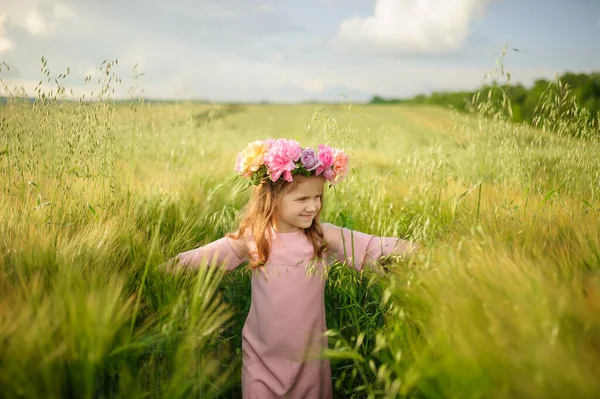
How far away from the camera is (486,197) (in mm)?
2592

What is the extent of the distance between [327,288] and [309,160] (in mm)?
871

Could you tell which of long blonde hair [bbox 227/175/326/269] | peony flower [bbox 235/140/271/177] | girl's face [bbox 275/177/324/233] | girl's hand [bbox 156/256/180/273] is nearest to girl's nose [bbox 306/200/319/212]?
girl's face [bbox 275/177/324/233]

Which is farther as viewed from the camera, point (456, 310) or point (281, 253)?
point (281, 253)

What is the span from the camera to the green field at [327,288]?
126 centimetres

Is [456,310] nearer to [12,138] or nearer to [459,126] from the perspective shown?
[459,126]

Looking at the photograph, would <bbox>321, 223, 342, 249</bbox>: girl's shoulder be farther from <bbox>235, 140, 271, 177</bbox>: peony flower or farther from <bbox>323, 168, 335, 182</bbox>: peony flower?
<bbox>235, 140, 271, 177</bbox>: peony flower

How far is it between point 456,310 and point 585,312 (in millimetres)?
353

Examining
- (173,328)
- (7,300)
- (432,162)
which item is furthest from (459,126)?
(7,300)

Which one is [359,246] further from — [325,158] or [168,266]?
[168,266]

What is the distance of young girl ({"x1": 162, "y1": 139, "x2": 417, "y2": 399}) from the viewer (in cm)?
212

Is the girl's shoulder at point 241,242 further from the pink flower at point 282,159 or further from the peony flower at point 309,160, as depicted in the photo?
the peony flower at point 309,160

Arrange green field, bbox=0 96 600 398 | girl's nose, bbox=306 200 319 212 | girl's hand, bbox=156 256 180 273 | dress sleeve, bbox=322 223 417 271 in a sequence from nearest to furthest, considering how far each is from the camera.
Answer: green field, bbox=0 96 600 398 → girl's hand, bbox=156 256 180 273 → girl's nose, bbox=306 200 319 212 → dress sleeve, bbox=322 223 417 271

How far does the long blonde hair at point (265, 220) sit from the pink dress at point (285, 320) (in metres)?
0.04

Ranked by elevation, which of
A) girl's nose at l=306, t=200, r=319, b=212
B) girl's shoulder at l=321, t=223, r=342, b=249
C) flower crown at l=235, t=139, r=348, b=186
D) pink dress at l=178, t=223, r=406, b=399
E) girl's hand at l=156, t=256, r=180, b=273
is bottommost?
pink dress at l=178, t=223, r=406, b=399
